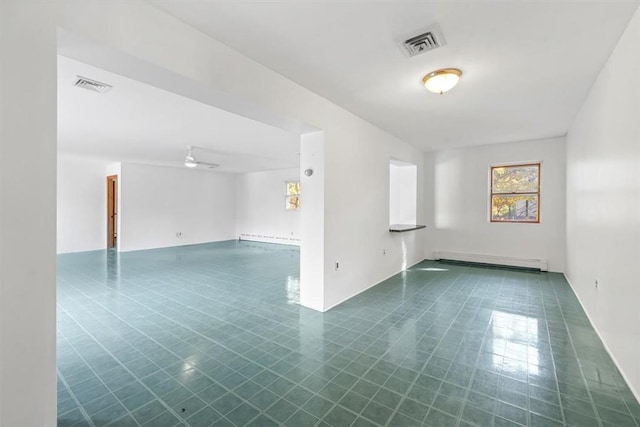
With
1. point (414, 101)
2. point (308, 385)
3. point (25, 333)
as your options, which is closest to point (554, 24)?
point (414, 101)

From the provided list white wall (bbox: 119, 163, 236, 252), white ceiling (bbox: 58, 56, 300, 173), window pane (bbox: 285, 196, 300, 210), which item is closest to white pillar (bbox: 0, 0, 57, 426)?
white ceiling (bbox: 58, 56, 300, 173)

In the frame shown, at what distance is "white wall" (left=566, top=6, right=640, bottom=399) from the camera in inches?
73.9

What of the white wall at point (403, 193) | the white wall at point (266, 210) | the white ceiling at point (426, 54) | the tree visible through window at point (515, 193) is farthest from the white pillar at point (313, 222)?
the white wall at point (266, 210)

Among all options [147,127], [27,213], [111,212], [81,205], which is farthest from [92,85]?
[111,212]

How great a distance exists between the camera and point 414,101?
339 cm

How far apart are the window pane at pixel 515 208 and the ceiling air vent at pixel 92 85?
660 cm

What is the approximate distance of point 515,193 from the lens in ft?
18.5

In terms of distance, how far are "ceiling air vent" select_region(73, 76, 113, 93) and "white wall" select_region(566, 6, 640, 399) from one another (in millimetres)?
4364

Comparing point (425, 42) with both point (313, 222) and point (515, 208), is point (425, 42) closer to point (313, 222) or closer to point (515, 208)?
point (313, 222)

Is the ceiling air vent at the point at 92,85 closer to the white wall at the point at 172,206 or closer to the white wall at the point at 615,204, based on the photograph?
the white wall at the point at 615,204

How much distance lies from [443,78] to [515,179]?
13.8ft

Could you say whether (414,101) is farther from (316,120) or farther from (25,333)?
(25,333)

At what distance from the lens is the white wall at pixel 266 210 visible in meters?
9.46

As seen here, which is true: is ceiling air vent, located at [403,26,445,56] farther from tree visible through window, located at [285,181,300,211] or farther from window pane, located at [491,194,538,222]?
tree visible through window, located at [285,181,300,211]
